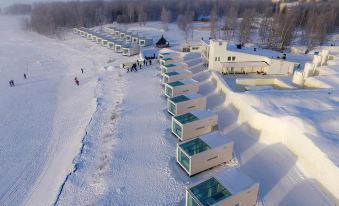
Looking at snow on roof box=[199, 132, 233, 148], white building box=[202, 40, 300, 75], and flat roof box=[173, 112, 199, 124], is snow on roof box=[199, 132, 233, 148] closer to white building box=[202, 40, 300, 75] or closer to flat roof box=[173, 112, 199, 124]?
flat roof box=[173, 112, 199, 124]

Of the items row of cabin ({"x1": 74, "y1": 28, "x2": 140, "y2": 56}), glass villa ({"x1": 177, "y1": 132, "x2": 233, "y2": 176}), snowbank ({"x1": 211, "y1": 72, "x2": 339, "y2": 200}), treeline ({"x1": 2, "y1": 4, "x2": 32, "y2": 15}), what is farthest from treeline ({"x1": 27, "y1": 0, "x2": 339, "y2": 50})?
treeline ({"x1": 2, "y1": 4, "x2": 32, "y2": 15})

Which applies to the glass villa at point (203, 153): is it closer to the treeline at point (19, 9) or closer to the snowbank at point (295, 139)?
the snowbank at point (295, 139)

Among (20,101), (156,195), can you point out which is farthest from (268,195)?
(20,101)

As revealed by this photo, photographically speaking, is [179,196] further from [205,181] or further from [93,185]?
[93,185]

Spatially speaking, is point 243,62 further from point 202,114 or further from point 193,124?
point 193,124

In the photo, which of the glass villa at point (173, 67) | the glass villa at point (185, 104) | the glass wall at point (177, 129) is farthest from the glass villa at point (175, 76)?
the glass wall at point (177, 129)

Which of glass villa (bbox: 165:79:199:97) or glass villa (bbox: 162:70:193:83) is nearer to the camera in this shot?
glass villa (bbox: 165:79:199:97)
